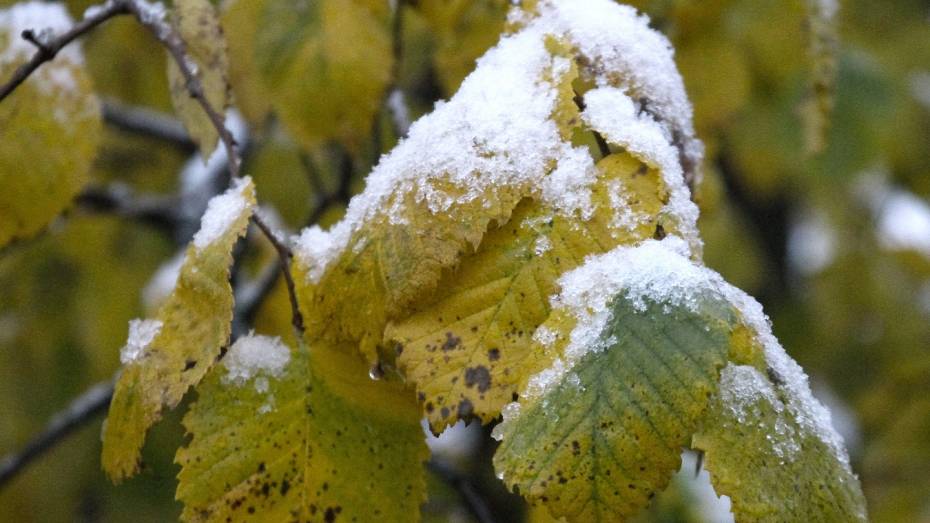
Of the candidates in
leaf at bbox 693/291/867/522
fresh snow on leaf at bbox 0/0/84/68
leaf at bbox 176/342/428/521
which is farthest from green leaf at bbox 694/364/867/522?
fresh snow on leaf at bbox 0/0/84/68

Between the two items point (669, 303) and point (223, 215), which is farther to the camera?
point (223, 215)

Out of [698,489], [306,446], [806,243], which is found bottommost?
[806,243]

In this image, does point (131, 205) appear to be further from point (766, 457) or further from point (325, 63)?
point (766, 457)

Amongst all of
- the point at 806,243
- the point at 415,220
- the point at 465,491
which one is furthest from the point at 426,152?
the point at 806,243

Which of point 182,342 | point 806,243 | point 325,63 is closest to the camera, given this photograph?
point 182,342

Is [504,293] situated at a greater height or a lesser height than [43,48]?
lesser

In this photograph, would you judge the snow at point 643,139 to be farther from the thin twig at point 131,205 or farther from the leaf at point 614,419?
the thin twig at point 131,205

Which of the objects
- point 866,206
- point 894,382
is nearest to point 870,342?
point 866,206
